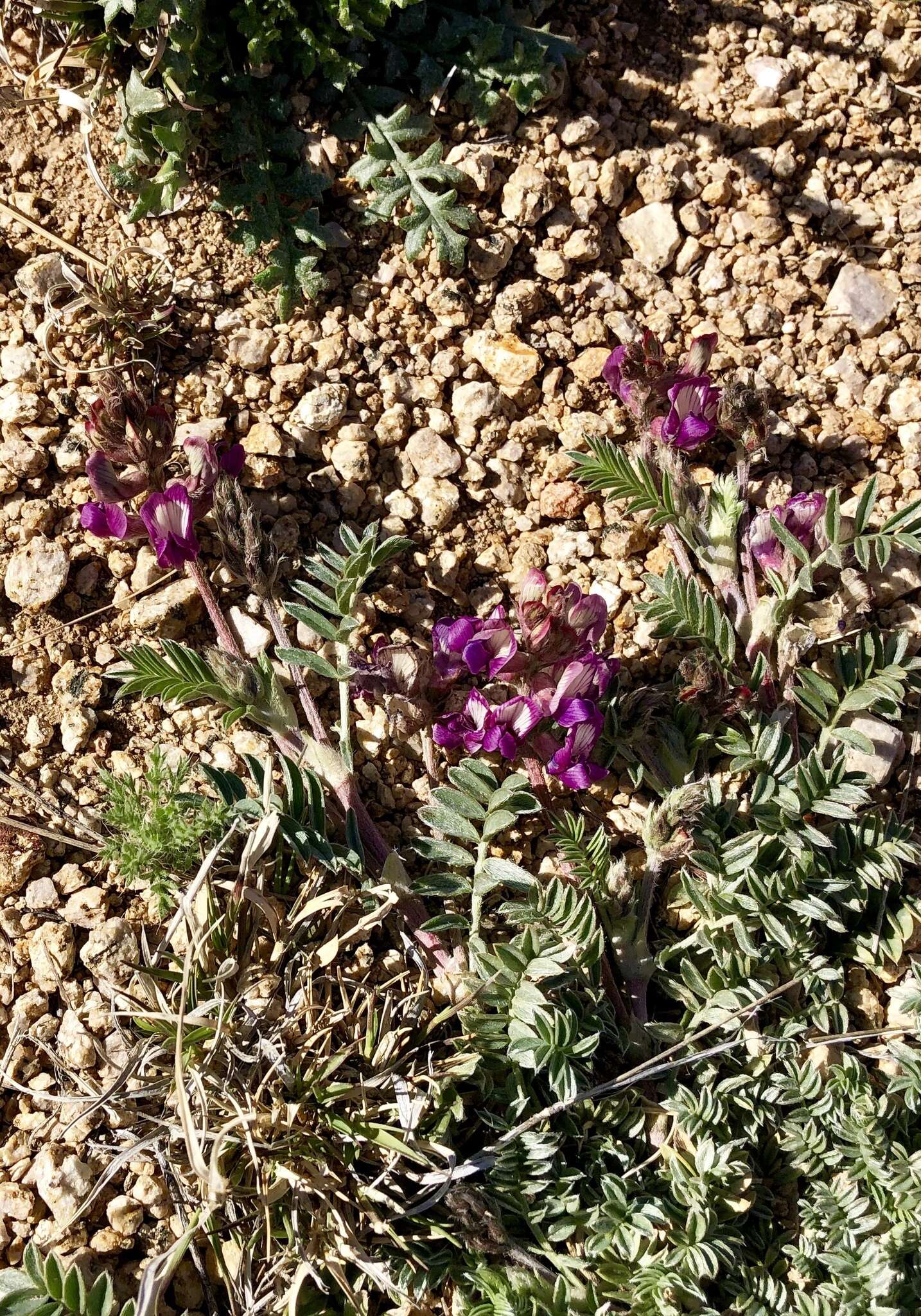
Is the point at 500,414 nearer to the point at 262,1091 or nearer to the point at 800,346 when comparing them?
the point at 800,346

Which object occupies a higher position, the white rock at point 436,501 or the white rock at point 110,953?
the white rock at point 436,501

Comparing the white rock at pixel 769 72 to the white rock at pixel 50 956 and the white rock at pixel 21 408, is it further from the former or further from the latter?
the white rock at pixel 50 956

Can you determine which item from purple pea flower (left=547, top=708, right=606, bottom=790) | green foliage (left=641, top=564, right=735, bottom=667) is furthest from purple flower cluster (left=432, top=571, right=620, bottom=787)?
green foliage (left=641, top=564, right=735, bottom=667)

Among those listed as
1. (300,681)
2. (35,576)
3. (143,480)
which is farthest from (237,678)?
(35,576)

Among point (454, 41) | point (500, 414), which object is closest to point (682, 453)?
point (500, 414)

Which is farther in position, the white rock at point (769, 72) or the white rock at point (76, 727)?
the white rock at point (769, 72)

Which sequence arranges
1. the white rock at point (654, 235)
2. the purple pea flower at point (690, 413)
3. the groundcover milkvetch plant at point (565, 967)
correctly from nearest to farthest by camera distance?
the groundcover milkvetch plant at point (565, 967) → the purple pea flower at point (690, 413) → the white rock at point (654, 235)

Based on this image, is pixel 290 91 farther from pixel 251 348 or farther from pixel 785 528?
pixel 785 528

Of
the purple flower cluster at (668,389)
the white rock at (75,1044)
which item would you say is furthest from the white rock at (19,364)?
the white rock at (75,1044)

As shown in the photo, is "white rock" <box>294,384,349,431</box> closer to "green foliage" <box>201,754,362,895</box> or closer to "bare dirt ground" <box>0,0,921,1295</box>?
"bare dirt ground" <box>0,0,921,1295</box>
